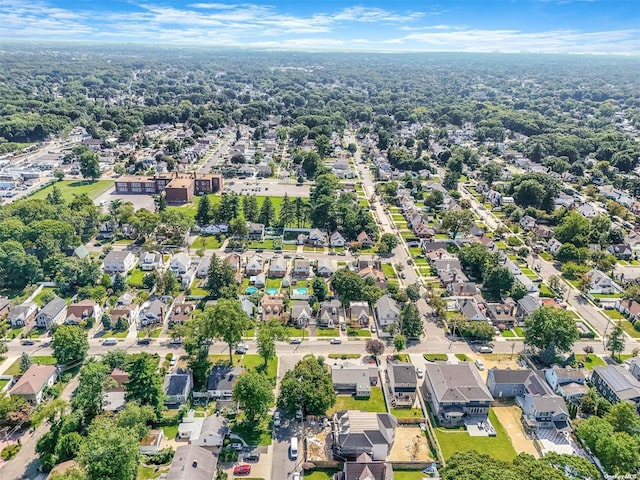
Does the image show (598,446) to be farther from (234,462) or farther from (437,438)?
(234,462)

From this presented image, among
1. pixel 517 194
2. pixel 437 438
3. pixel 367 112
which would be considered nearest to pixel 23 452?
pixel 437 438

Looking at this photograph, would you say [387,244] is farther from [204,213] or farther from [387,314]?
[204,213]

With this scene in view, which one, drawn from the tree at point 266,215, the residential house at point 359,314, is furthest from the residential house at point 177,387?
the tree at point 266,215

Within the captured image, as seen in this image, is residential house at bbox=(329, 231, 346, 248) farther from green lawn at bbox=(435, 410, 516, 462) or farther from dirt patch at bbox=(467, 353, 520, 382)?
green lawn at bbox=(435, 410, 516, 462)

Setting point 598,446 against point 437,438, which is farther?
point 437,438

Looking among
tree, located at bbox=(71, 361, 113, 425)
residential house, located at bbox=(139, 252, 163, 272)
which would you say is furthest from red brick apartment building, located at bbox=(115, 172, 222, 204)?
tree, located at bbox=(71, 361, 113, 425)
